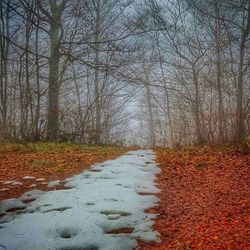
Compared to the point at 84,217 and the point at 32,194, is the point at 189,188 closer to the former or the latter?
the point at 84,217

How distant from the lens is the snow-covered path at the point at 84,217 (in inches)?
146

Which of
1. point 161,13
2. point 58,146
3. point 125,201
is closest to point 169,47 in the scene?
point 161,13

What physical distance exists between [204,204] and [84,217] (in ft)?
5.65

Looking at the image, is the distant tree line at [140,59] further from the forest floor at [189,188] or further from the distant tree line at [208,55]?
the forest floor at [189,188]

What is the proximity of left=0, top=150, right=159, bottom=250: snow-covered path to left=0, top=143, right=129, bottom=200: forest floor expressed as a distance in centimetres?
51

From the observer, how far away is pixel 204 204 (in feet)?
16.5

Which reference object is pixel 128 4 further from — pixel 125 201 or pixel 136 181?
pixel 125 201

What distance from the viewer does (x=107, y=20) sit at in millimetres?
16625

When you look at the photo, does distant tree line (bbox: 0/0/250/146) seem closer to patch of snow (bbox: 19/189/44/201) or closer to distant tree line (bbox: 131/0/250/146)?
distant tree line (bbox: 131/0/250/146)

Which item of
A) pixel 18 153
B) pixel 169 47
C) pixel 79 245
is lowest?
pixel 79 245

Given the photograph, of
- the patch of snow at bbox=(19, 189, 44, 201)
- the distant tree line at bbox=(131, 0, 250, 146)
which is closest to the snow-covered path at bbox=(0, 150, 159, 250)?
the patch of snow at bbox=(19, 189, 44, 201)

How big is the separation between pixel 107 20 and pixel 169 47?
444 centimetres

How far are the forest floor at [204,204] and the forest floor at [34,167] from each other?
2017 mm

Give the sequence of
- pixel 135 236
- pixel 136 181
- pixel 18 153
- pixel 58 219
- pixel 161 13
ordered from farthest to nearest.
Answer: pixel 161 13 → pixel 18 153 → pixel 136 181 → pixel 58 219 → pixel 135 236
